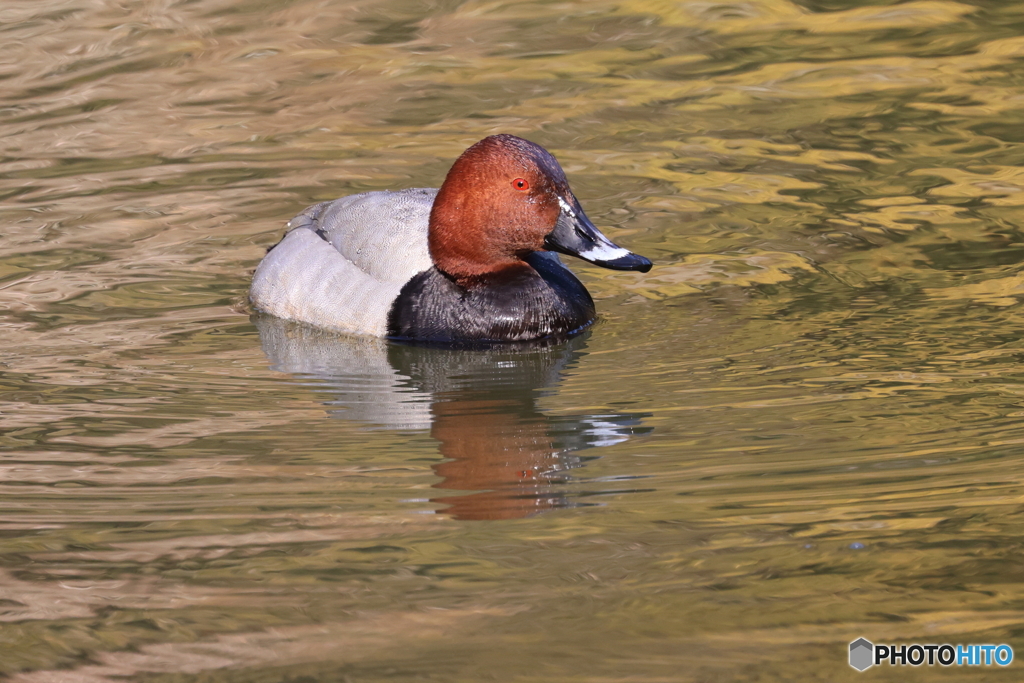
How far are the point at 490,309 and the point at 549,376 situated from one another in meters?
0.65

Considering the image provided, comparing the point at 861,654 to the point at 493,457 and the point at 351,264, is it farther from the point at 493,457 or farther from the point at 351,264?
the point at 351,264

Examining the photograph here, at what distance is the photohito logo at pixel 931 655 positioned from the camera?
3865 mm

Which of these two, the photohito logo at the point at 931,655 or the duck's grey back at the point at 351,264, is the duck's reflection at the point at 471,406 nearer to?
the duck's grey back at the point at 351,264

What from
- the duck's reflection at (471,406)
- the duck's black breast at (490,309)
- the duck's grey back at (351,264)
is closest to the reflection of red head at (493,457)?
the duck's reflection at (471,406)

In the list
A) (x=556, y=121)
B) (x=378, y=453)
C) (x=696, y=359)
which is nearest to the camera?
(x=378, y=453)

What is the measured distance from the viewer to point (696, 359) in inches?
263

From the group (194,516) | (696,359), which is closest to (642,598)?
(194,516)

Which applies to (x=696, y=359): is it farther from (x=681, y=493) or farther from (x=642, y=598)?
(x=642, y=598)

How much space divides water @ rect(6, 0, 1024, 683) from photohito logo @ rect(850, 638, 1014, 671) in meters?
0.05

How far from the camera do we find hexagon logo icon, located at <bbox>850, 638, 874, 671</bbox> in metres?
3.88

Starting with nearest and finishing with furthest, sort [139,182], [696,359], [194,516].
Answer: [194,516] → [696,359] → [139,182]

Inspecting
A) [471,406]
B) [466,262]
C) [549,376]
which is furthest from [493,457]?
[466,262]

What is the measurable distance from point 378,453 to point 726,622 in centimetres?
200

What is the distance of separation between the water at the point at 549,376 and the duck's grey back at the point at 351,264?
18cm
